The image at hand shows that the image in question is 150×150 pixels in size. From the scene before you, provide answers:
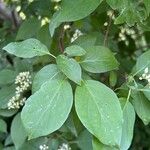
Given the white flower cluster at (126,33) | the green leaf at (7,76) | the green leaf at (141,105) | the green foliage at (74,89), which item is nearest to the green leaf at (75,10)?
the green foliage at (74,89)

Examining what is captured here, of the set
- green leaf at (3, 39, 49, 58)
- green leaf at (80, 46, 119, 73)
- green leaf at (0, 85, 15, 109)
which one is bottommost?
green leaf at (0, 85, 15, 109)

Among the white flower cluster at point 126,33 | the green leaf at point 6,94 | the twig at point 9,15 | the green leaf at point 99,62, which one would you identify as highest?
the green leaf at point 99,62

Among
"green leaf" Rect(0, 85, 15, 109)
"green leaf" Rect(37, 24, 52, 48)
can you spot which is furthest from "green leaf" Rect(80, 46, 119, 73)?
"green leaf" Rect(0, 85, 15, 109)

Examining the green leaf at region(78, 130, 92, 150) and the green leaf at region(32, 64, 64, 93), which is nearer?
the green leaf at region(32, 64, 64, 93)

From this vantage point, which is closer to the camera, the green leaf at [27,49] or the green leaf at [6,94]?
the green leaf at [27,49]

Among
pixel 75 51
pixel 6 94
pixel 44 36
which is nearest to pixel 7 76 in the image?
pixel 6 94

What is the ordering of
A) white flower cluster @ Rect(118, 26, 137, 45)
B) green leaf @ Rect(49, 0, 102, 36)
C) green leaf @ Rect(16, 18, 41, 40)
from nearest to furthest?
green leaf @ Rect(49, 0, 102, 36) < green leaf @ Rect(16, 18, 41, 40) < white flower cluster @ Rect(118, 26, 137, 45)

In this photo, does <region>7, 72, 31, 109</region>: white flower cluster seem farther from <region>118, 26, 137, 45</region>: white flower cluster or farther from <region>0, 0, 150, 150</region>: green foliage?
<region>118, 26, 137, 45</region>: white flower cluster

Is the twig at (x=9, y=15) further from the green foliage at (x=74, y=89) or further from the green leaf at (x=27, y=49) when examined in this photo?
the green leaf at (x=27, y=49)
